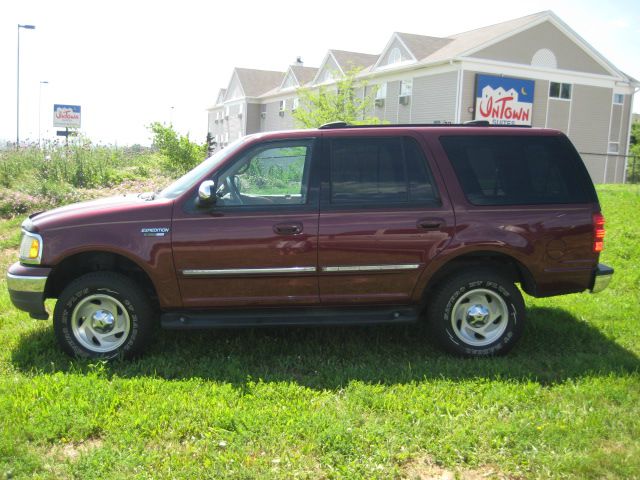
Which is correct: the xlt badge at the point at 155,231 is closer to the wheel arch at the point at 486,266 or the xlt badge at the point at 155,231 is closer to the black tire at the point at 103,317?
the black tire at the point at 103,317

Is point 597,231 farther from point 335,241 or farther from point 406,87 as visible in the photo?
point 406,87

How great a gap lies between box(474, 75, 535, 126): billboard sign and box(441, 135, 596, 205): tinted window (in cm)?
2050

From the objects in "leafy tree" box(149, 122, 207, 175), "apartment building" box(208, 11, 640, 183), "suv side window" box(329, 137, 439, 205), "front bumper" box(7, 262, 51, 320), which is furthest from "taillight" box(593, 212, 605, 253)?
"apartment building" box(208, 11, 640, 183)

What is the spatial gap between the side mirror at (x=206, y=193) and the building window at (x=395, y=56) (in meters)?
25.5

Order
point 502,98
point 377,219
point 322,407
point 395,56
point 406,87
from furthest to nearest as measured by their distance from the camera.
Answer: point 395,56 → point 406,87 → point 502,98 → point 377,219 → point 322,407

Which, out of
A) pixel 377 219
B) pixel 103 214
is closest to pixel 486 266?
pixel 377 219

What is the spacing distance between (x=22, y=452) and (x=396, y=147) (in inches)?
140

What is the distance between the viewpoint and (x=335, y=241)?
4.91 m

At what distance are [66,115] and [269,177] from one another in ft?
115

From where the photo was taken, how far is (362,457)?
350cm

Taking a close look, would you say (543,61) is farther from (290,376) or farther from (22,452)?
(22,452)

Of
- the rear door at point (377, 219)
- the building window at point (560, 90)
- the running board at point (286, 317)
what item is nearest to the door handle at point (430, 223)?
the rear door at point (377, 219)

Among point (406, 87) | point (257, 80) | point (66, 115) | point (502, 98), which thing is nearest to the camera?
point (502, 98)

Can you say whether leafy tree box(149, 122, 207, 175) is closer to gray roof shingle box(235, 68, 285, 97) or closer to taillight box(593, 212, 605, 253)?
taillight box(593, 212, 605, 253)
